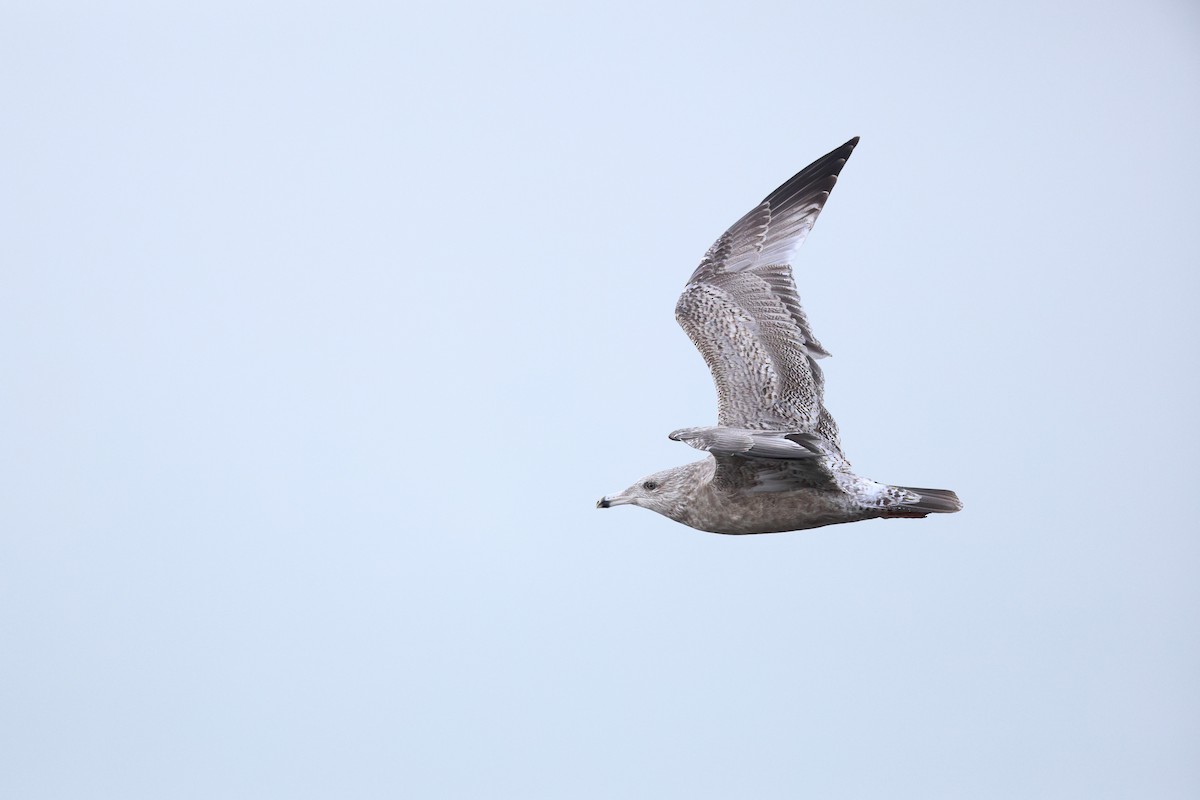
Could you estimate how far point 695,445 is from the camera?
8328 millimetres

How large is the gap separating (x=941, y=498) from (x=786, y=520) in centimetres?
98

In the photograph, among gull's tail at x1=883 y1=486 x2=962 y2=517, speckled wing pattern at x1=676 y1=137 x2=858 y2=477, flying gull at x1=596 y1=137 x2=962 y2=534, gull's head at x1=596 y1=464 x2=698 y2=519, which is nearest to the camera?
flying gull at x1=596 y1=137 x2=962 y2=534

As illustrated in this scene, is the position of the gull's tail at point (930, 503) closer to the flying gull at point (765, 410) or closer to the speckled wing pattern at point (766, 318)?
the flying gull at point (765, 410)

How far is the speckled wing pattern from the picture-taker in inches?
395

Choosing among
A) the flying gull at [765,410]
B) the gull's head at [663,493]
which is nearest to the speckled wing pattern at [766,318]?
the flying gull at [765,410]

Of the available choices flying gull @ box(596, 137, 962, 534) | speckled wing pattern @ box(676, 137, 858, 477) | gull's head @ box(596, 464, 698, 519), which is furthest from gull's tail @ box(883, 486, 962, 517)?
gull's head @ box(596, 464, 698, 519)

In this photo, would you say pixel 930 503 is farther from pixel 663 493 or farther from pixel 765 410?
pixel 663 493

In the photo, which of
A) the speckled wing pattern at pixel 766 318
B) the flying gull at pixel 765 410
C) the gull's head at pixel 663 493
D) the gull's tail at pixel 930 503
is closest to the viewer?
the flying gull at pixel 765 410

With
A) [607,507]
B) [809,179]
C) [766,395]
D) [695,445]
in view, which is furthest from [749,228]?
[695,445]

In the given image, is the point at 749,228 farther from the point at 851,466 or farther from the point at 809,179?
the point at 851,466

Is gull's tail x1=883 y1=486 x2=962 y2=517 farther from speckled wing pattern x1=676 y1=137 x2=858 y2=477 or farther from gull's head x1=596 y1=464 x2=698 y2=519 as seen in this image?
gull's head x1=596 y1=464 x2=698 y2=519

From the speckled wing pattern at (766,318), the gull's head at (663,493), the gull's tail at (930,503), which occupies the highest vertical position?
the speckled wing pattern at (766,318)

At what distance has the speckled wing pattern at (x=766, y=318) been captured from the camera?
10.0 m

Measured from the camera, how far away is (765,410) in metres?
10.0
